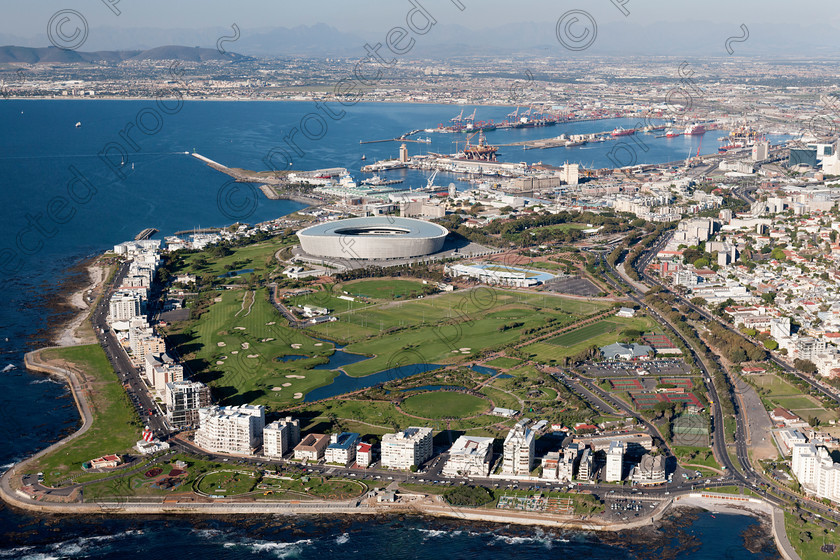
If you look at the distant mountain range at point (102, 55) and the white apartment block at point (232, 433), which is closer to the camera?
the white apartment block at point (232, 433)

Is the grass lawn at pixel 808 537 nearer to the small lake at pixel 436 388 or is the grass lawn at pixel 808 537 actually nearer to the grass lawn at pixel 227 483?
the small lake at pixel 436 388

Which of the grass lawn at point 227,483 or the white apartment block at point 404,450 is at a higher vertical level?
the white apartment block at point 404,450

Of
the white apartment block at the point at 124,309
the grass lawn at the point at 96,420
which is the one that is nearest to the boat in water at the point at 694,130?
the white apartment block at the point at 124,309

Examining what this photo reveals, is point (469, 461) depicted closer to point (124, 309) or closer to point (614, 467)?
point (614, 467)

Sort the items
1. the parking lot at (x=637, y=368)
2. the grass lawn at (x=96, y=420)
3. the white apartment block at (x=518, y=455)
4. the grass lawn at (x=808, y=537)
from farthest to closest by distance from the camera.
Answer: the parking lot at (x=637, y=368), the grass lawn at (x=96, y=420), the white apartment block at (x=518, y=455), the grass lawn at (x=808, y=537)

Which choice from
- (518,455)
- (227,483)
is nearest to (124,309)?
(227,483)

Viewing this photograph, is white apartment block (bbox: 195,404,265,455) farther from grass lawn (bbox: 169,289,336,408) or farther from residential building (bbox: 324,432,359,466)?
grass lawn (bbox: 169,289,336,408)
